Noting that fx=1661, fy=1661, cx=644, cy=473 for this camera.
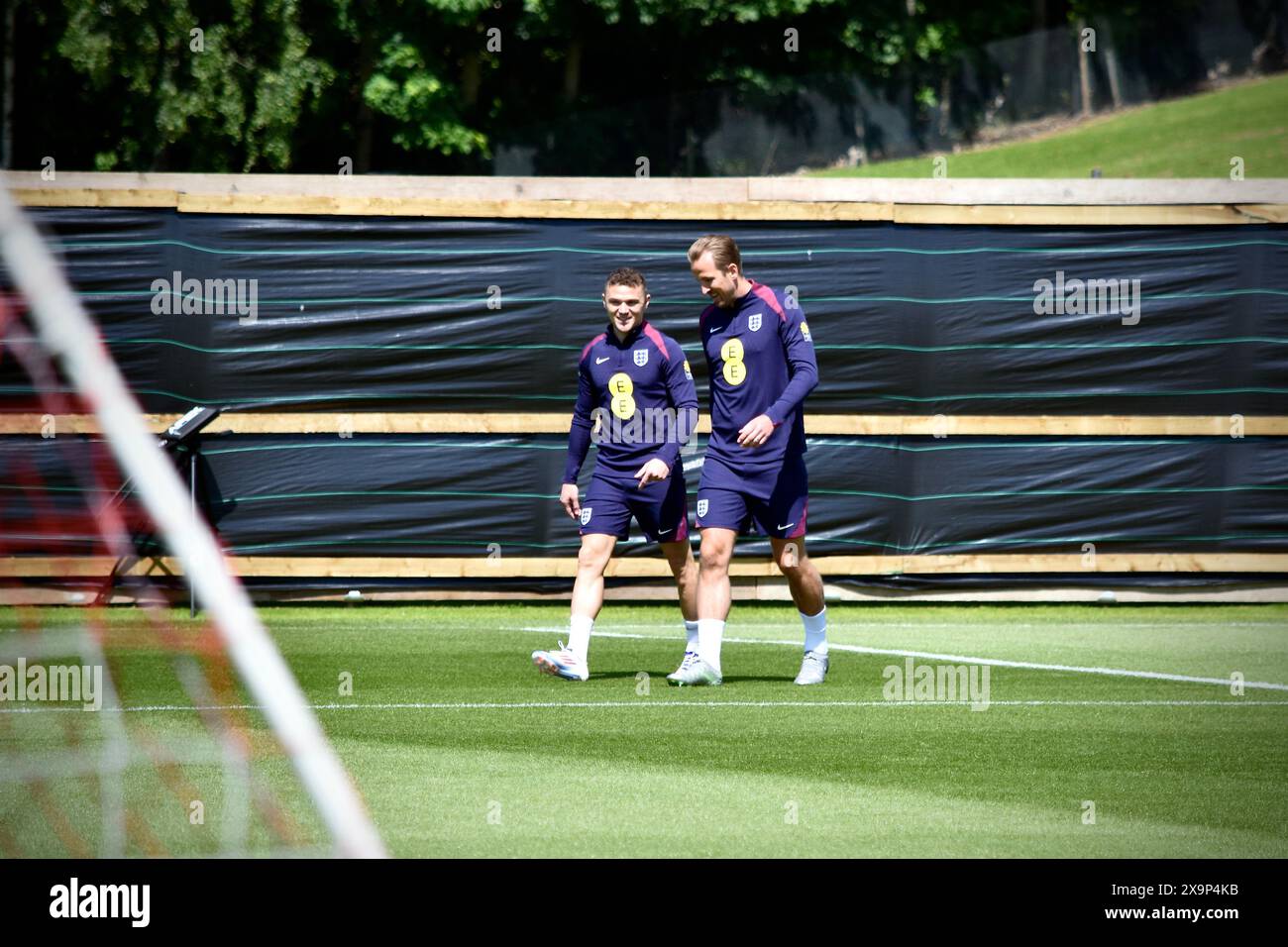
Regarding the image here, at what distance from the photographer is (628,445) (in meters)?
9.13

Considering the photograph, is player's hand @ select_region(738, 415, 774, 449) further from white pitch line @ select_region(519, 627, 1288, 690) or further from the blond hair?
white pitch line @ select_region(519, 627, 1288, 690)

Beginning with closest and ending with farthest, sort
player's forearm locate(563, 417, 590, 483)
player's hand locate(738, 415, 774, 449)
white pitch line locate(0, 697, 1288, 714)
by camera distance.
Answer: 1. white pitch line locate(0, 697, 1288, 714)
2. player's hand locate(738, 415, 774, 449)
3. player's forearm locate(563, 417, 590, 483)

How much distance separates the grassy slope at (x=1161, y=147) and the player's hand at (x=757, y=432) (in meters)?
26.5

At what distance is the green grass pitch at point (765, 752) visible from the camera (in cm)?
523

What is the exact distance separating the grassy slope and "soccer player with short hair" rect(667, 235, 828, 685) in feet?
85.4

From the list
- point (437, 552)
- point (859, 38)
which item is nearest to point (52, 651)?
point (437, 552)

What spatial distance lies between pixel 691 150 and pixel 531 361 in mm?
20347

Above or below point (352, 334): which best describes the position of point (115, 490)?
below

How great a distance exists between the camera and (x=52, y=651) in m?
10.9

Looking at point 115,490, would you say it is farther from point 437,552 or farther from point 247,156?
point 247,156

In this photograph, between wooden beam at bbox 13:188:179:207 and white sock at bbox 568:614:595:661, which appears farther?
wooden beam at bbox 13:188:179:207

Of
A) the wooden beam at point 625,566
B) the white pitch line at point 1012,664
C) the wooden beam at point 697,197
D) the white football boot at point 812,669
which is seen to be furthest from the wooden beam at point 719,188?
the white football boot at point 812,669

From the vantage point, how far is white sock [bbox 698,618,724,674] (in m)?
8.72

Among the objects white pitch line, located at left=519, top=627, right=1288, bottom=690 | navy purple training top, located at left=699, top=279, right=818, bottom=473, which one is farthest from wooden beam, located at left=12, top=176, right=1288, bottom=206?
navy purple training top, located at left=699, top=279, right=818, bottom=473
